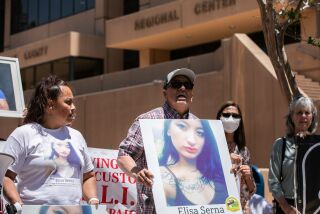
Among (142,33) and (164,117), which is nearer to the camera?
(164,117)

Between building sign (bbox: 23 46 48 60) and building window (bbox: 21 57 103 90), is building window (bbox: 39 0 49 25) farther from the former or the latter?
building window (bbox: 21 57 103 90)

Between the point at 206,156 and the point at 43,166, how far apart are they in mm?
1163

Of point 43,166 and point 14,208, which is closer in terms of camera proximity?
point 14,208

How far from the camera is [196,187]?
4.47m

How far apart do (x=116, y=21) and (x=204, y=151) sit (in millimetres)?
26176

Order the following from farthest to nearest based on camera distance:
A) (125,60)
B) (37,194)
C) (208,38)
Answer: (125,60) → (208,38) → (37,194)

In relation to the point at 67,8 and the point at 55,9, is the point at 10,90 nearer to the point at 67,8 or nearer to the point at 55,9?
the point at 67,8

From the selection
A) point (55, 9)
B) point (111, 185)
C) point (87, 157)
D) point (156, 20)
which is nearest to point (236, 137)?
point (111, 185)

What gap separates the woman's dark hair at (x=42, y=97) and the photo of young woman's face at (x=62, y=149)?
22cm

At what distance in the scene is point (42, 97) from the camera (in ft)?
14.5

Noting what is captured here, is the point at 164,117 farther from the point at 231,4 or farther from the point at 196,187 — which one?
the point at 231,4

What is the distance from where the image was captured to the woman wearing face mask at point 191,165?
439 centimetres

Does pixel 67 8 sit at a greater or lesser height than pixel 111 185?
greater

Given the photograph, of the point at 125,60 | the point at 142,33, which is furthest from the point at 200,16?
the point at 125,60
